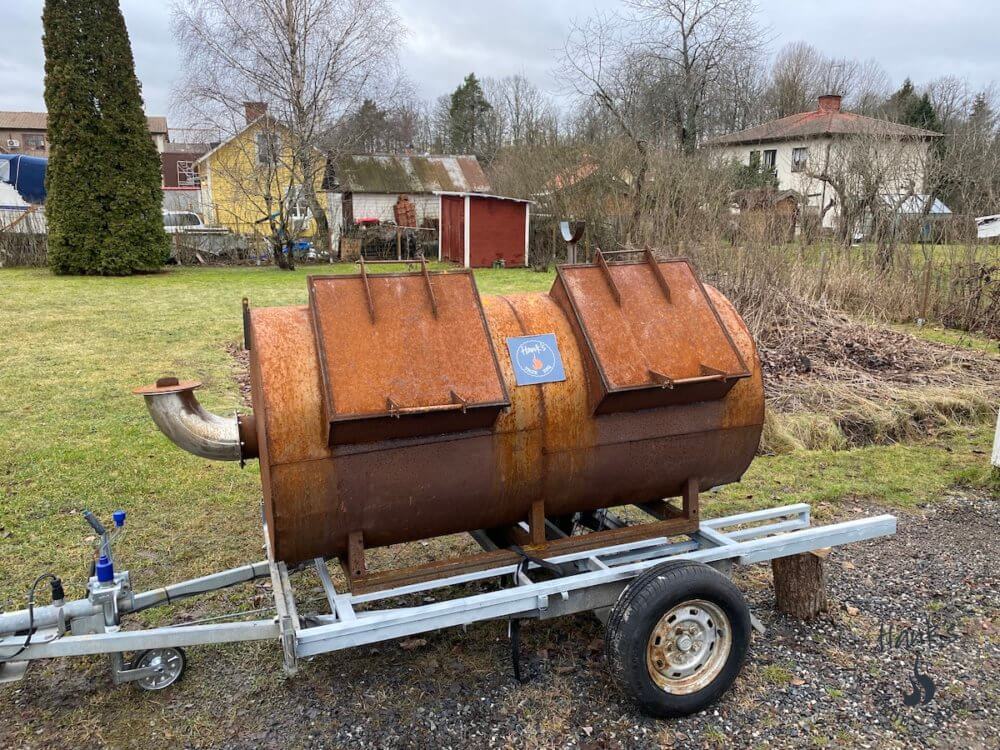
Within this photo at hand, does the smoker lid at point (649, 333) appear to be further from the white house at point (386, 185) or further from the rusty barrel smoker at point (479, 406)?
the white house at point (386, 185)

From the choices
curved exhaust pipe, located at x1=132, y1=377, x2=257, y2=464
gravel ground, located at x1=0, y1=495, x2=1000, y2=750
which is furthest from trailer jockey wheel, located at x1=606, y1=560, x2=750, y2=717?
curved exhaust pipe, located at x1=132, y1=377, x2=257, y2=464

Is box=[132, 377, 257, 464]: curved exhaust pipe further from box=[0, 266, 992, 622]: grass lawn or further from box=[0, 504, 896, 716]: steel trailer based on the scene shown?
box=[0, 266, 992, 622]: grass lawn

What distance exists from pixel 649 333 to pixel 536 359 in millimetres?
578

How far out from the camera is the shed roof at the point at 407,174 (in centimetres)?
3100

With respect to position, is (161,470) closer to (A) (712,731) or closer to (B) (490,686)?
(B) (490,686)

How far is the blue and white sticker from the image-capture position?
10.8ft

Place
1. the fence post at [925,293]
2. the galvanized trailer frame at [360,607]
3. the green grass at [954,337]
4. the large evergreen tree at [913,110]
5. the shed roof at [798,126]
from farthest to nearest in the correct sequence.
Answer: the large evergreen tree at [913,110]
the shed roof at [798,126]
the fence post at [925,293]
the green grass at [954,337]
the galvanized trailer frame at [360,607]

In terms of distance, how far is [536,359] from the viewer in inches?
132

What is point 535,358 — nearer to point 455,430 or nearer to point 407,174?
point 455,430

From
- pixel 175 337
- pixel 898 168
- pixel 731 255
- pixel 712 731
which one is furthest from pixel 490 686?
pixel 898 168

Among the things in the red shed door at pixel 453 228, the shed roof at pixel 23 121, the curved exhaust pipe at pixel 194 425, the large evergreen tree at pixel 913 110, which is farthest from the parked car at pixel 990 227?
the shed roof at pixel 23 121

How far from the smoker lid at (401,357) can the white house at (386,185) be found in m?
27.7

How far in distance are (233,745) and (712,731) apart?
6.67 feet

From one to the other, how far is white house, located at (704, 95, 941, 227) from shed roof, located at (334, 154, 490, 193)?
37.4 ft
